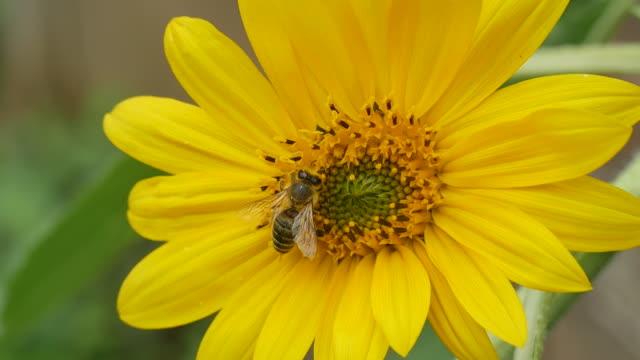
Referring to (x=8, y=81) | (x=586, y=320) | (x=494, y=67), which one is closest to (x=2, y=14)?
(x=8, y=81)

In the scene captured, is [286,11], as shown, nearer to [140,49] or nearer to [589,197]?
[589,197]

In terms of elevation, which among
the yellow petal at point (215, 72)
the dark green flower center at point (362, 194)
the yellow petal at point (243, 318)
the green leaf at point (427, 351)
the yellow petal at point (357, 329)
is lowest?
the green leaf at point (427, 351)

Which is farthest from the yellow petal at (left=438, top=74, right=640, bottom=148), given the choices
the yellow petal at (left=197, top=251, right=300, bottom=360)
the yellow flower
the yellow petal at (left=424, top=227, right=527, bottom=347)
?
the yellow petal at (left=197, top=251, right=300, bottom=360)

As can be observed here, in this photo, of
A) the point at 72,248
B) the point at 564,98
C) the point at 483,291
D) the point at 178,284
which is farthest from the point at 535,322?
the point at 72,248

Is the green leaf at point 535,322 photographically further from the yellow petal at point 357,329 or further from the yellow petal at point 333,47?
the yellow petal at point 333,47

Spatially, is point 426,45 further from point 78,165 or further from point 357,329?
point 78,165

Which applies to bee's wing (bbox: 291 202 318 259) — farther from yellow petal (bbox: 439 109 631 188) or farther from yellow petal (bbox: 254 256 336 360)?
yellow petal (bbox: 439 109 631 188)

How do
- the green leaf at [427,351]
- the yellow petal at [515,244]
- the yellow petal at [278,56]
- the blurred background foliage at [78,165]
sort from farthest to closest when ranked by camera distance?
the blurred background foliage at [78,165]
the green leaf at [427,351]
the yellow petal at [278,56]
the yellow petal at [515,244]

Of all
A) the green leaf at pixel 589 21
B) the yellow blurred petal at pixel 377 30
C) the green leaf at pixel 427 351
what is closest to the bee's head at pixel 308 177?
the yellow blurred petal at pixel 377 30
